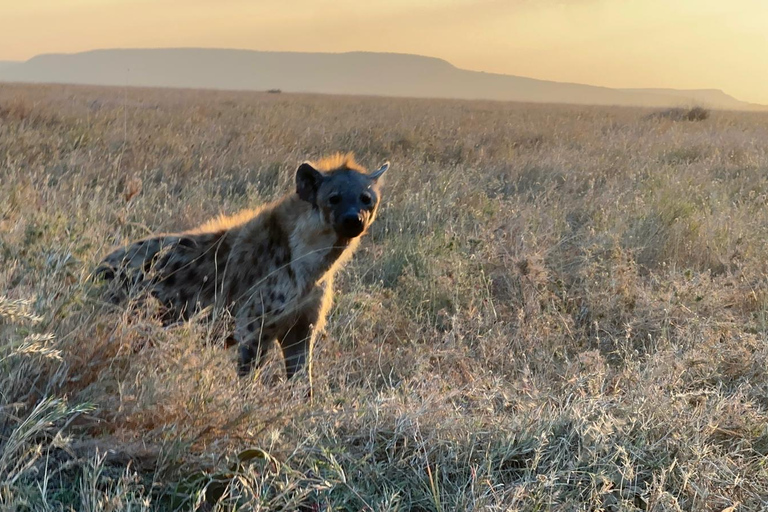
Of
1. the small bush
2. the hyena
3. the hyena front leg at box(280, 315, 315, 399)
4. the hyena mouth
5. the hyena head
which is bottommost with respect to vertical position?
the hyena front leg at box(280, 315, 315, 399)

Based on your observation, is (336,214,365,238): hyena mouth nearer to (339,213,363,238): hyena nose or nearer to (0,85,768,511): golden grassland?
(339,213,363,238): hyena nose

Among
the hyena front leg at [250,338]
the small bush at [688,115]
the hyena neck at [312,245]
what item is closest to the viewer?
the hyena front leg at [250,338]

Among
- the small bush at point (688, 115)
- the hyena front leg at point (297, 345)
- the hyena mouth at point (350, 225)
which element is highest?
the small bush at point (688, 115)

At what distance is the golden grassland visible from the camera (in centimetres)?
225

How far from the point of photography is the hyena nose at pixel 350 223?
156 inches

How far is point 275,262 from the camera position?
4.10 metres

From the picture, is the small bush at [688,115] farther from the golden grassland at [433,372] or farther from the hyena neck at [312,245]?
the hyena neck at [312,245]

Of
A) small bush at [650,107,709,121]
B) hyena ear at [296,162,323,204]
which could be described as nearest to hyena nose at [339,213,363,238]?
hyena ear at [296,162,323,204]

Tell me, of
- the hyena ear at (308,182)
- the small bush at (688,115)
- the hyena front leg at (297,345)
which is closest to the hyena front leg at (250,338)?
the hyena front leg at (297,345)

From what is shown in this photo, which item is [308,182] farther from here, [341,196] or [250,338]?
[250,338]

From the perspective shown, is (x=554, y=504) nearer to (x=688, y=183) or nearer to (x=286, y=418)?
(x=286, y=418)

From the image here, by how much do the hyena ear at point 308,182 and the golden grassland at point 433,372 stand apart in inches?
32.5

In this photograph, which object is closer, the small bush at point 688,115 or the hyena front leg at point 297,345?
the hyena front leg at point 297,345

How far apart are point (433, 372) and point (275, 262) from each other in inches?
46.9
